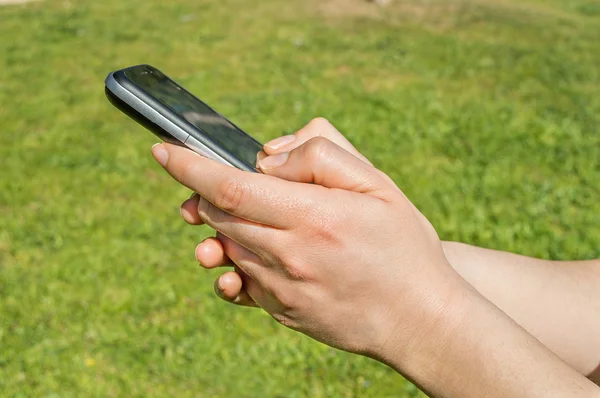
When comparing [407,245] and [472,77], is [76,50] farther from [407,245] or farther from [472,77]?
[407,245]

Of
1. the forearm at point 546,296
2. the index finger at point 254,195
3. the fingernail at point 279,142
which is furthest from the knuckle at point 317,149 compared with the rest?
the forearm at point 546,296

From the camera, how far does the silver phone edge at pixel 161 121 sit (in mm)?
1888

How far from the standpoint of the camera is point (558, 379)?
1.55 metres

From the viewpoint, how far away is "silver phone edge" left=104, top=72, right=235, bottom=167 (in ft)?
6.19

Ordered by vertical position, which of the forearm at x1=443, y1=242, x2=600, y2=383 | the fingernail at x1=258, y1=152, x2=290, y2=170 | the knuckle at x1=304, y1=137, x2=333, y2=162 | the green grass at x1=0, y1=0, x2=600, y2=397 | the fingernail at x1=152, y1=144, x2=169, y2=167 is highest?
the knuckle at x1=304, y1=137, x2=333, y2=162

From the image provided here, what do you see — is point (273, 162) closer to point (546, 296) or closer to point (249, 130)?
point (546, 296)

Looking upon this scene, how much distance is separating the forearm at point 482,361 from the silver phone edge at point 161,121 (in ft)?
2.47

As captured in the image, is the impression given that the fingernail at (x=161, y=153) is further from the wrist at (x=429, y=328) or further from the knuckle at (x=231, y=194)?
the wrist at (x=429, y=328)

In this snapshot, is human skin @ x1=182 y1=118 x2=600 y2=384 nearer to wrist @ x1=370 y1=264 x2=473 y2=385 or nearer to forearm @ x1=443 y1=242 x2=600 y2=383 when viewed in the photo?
forearm @ x1=443 y1=242 x2=600 y2=383

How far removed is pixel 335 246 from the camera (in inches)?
64.9

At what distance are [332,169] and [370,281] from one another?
1.04 ft

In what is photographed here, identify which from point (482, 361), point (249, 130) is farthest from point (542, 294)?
point (249, 130)

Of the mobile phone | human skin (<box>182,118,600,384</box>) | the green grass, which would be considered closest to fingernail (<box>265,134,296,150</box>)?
human skin (<box>182,118,600,384</box>)

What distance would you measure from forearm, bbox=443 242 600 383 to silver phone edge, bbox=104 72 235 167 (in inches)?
33.9
